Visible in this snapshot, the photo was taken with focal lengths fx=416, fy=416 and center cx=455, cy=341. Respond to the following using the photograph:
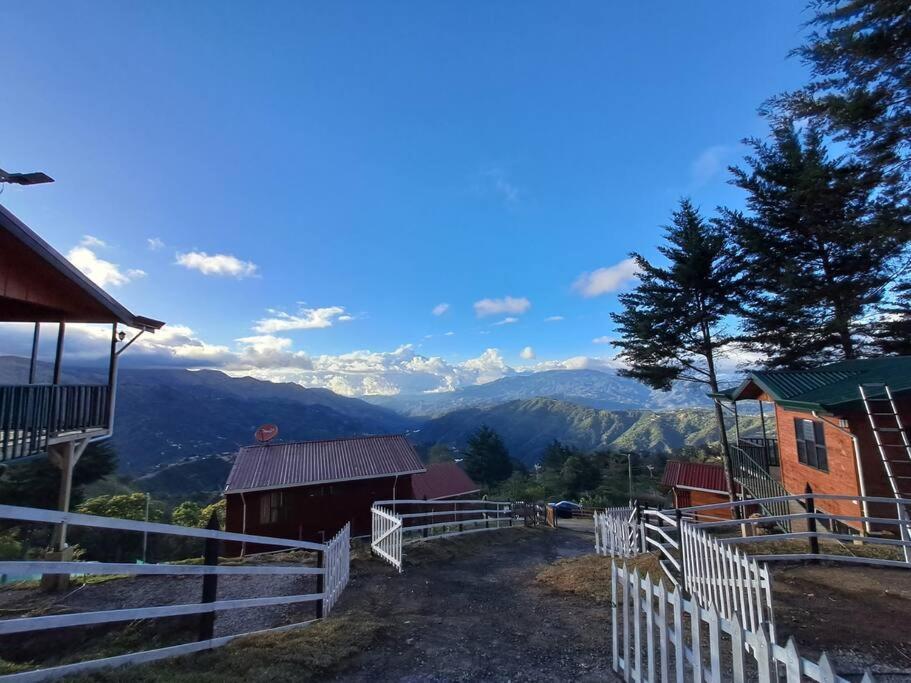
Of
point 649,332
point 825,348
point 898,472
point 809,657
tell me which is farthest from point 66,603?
point 825,348

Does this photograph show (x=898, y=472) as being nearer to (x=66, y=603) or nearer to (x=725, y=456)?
(x=725, y=456)

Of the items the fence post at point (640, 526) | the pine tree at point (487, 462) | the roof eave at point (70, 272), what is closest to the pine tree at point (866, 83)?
the fence post at point (640, 526)

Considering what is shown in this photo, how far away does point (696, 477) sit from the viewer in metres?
27.1

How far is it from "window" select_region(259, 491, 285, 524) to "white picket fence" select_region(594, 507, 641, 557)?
1380 cm

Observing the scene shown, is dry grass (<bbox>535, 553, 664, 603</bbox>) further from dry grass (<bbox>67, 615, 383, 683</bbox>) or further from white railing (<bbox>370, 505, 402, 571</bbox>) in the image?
dry grass (<bbox>67, 615, 383, 683</bbox>)

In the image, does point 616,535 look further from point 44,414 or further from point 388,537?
point 44,414

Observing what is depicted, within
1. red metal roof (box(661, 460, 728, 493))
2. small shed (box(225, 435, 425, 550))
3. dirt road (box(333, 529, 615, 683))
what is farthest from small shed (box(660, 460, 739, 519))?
dirt road (box(333, 529, 615, 683))

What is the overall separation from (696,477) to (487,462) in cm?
4265

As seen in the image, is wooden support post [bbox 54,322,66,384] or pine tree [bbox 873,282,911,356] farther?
pine tree [bbox 873,282,911,356]

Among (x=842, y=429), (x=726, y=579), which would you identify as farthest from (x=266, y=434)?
(x=842, y=429)

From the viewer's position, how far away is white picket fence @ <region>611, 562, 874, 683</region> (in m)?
2.32

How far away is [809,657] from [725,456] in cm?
1400

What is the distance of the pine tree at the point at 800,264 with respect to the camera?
16.6m

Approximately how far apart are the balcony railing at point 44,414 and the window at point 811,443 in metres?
19.8
